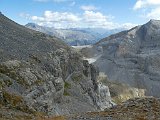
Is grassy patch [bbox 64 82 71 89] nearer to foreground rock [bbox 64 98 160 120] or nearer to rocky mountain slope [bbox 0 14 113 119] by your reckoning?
rocky mountain slope [bbox 0 14 113 119]

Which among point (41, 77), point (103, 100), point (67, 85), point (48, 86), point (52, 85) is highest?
point (41, 77)

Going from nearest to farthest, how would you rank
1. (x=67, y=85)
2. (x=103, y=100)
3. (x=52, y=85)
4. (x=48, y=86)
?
(x=48, y=86) → (x=52, y=85) → (x=67, y=85) → (x=103, y=100)

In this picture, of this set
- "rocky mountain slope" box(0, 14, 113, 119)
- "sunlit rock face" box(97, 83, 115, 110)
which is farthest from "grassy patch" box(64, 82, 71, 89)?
"sunlit rock face" box(97, 83, 115, 110)

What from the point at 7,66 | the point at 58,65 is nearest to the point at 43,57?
the point at 58,65

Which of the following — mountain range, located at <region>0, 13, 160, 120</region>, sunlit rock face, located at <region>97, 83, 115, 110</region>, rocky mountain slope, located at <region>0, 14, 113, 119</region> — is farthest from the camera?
sunlit rock face, located at <region>97, 83, 115, 110</region>

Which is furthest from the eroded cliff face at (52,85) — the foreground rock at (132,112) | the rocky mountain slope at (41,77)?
the foreground rock at (132,112)

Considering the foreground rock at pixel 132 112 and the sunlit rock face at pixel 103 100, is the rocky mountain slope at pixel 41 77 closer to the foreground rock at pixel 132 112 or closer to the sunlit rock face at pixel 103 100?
the sunlit rock face at pixel 103 100

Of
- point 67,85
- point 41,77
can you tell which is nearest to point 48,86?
point 41,77

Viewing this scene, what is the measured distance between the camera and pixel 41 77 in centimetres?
7906

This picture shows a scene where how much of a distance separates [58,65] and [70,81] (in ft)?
26.9

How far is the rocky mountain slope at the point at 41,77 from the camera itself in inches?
2244

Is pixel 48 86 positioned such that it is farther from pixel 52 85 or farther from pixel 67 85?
pixel 67 85

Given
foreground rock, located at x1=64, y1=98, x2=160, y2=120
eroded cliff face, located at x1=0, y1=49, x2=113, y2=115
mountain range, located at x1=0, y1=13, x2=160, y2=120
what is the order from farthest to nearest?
1. eroded cliff face, located at x1=0, y1=49, x2=113, y2=115
2. mountain range, located at x1=0, y1=13, x2=160, y2=120
3. foreground rock, located at x1=64, y1=98, x2=160, y2=120

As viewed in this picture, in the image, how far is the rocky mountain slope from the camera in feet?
187
